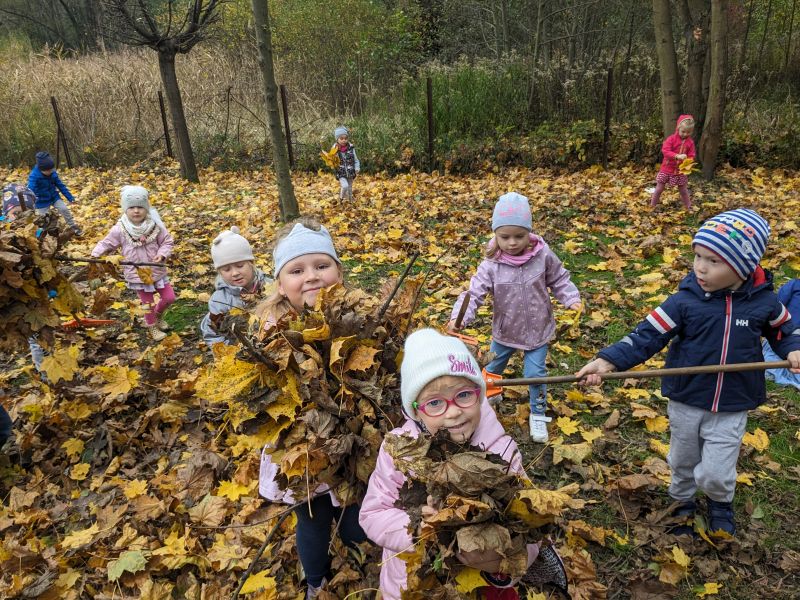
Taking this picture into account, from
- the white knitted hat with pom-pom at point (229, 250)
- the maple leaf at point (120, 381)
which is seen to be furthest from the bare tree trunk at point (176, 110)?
the white knitted hat with pom-pom at point (229, 250)

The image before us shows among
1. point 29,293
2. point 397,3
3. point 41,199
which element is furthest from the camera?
point 397,3

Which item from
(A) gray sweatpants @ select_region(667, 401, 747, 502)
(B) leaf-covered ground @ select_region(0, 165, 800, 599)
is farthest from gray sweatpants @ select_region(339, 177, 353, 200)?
(A) gray sweatpants @ select_region(667, 401, 747, 502)

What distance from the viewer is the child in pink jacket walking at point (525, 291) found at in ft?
10.6

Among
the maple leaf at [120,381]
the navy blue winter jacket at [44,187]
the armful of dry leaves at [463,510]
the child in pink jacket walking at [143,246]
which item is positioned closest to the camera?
the armful of dry leaves at [463,510]

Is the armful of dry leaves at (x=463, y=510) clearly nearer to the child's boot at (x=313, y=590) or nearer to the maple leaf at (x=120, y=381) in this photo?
the child's boot at (x=313, y=590)

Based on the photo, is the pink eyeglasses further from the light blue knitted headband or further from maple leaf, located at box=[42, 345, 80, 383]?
maple leaf, located at box=[42, 345, 80, 383]

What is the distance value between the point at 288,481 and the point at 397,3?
22.6m

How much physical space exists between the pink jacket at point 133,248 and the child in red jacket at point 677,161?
664 cm

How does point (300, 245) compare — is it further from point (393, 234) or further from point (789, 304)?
point (393, 234)

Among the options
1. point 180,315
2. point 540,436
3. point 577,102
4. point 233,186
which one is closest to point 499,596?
point 540,436

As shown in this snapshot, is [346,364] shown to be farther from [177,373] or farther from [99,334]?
[99,334]

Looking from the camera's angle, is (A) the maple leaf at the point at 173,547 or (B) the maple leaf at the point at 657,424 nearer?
(A) the maple leaf at the point at 173,547

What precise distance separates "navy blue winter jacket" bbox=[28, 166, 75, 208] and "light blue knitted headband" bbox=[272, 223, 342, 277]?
7817 mm

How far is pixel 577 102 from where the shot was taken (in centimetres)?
1184
